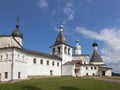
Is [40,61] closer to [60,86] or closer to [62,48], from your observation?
[62,48]

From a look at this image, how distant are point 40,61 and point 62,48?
456 inches

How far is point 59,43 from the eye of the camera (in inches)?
2451

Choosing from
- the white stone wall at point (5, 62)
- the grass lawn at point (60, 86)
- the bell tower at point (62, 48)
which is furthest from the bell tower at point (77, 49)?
the grass lawn at point (60, 86)

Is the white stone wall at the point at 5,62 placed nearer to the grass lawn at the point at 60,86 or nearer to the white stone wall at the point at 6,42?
the white stone wall at the point at 6,42

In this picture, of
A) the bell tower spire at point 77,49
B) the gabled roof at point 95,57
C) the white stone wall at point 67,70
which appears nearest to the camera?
the white stone wall at point 67,70

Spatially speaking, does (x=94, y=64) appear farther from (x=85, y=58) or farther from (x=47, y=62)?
(x=47, y=62)

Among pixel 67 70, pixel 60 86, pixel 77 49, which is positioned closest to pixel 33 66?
pixel 67 70

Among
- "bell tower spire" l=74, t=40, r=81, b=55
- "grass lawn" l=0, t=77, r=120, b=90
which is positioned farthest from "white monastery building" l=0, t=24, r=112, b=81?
"grass lawn" l=0, t=77, r=120, b=90

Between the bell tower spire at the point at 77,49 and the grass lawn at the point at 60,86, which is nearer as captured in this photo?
the grass lawn at the point at 60,86

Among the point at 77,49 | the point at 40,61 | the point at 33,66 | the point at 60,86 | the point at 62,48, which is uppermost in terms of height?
the point at 77,49

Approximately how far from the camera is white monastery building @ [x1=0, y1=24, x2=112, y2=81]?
4241cm

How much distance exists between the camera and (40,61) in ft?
168

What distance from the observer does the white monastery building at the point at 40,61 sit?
42406mm

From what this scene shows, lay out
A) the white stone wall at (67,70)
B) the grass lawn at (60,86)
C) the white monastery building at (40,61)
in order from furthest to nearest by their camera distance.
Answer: the white stone wall at (67,70), the white monastery building at (40,61), the grass lawn at (60,86)
